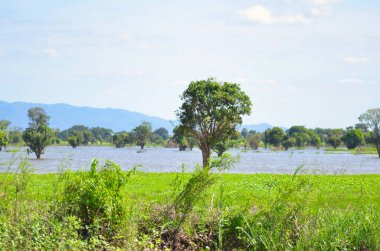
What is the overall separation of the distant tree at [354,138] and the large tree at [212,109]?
4783 inches

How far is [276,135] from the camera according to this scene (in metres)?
171

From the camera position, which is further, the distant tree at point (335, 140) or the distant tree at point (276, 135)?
the distant tree at point (335, 140)

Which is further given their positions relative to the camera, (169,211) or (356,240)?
(169,211)

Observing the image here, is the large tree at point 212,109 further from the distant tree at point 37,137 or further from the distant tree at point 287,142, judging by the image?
the distant tree at point 287,142

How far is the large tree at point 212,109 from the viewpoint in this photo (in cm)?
4703

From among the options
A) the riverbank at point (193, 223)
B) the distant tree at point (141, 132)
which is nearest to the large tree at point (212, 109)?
the riverbank at point (193, 223)

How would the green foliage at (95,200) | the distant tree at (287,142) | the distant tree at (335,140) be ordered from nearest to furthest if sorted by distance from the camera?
the green foliage at (95,200) → the distant tree at (287,142) → the distant tree at (335,140)

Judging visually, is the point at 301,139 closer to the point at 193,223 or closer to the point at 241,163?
the point at 241,163

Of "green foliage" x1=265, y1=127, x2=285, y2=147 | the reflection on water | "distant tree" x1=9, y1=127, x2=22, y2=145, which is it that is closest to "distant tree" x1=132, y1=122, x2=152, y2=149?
"green foliage" x1=265, y1=127, x2=285, y2=147

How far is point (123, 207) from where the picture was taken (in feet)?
28.2

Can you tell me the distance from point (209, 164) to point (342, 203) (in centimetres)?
1015

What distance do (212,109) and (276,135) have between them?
416 feet

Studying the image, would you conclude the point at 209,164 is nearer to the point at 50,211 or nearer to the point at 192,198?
the point at 192,198

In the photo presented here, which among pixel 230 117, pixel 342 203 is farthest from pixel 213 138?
pixel 342 203
